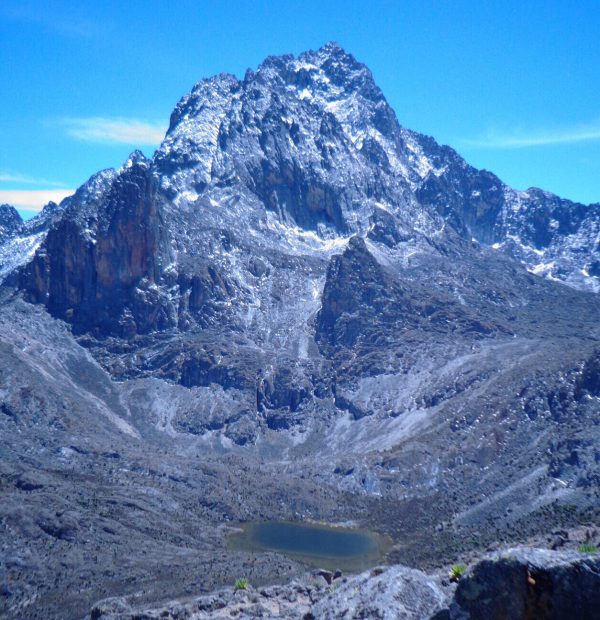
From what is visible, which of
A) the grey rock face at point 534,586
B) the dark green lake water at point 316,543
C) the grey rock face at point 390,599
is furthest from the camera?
the dark green lake water at point 316,543

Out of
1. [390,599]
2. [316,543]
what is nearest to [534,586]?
[390,599]

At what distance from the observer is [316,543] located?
173 m

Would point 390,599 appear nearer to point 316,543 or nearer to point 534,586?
point 534,586

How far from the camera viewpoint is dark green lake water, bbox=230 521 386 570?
512ft

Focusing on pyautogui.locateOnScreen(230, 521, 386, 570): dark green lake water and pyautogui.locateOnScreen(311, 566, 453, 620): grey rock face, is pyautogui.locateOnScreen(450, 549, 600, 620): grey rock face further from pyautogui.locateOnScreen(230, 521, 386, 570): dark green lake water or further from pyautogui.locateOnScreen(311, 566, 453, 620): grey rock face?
pyautogui.locateOnScreen(230, 521, 386, 570): dark green lake water

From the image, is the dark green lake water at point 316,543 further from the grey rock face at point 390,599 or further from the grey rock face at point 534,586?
the grey rock face at point 534,586

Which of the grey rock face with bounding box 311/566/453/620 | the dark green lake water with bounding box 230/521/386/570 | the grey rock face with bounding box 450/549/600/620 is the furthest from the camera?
the dark green lake water with bounding box 230/521/386/570

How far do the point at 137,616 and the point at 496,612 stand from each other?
33086 millimetres

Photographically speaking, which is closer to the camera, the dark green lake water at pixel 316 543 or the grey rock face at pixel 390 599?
the grey rock face at pixel 390 599

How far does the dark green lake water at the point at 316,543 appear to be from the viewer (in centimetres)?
15595

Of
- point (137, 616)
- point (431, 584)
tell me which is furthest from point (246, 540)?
point (431, 584)

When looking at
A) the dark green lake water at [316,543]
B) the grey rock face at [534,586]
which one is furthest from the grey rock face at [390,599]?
the dark green lake water at [316,543]

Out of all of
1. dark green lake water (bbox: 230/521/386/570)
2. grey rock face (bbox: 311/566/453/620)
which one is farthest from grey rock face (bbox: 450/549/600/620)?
dark green lake water (bbox: 230/521/386/570)

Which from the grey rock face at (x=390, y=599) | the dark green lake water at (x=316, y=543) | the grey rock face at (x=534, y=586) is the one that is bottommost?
the dark green lake water at (x=316, y=543)
